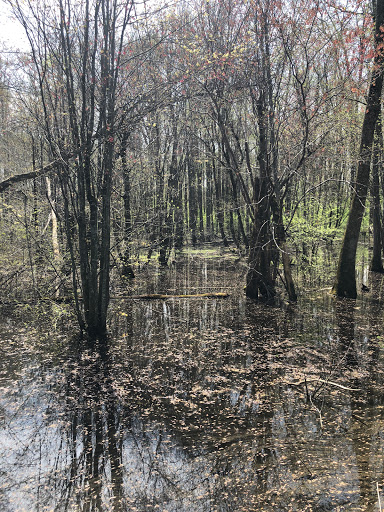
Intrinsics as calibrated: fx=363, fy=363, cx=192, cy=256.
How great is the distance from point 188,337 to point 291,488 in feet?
13.2

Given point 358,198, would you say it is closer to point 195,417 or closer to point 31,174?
point 195,417

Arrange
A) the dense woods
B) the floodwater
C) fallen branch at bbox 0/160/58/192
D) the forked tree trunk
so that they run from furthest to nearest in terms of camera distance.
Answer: the forked tree trunk, fallen branch at bbox 0/160/58/192, the dense woods, the floodwater

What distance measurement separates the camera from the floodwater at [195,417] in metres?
2.64

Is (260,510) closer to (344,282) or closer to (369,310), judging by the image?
(369,310)

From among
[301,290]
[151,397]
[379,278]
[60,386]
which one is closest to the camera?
[151,397]

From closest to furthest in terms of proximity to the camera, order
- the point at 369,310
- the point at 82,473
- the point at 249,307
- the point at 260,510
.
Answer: the point at 260,510 → the point at 82,473 → the point at 369,310 → the point at 249,307

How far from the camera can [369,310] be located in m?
7.95

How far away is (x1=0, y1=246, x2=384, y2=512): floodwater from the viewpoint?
264 centimetres

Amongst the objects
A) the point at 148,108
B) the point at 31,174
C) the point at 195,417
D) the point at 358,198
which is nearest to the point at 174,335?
the point at 195,417

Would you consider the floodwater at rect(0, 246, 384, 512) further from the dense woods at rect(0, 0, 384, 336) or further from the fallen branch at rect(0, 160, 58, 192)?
the fallen branch at rect(0, 160, 58, 192)

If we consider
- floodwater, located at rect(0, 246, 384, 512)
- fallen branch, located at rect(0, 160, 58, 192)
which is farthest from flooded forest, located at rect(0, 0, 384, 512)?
fallen branch, located at rect(0, 160, 58, 192)

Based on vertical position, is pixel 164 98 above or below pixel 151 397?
above

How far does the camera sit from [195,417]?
3.81 m

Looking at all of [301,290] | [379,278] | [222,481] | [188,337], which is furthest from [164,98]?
[379,278]
